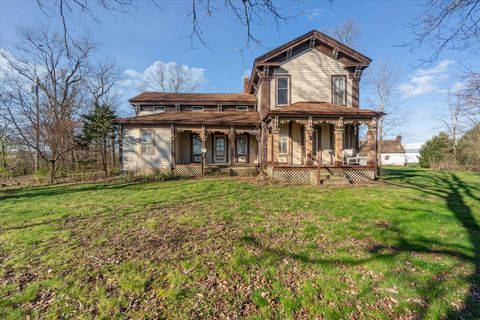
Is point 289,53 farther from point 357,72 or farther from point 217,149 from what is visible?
point 217,149

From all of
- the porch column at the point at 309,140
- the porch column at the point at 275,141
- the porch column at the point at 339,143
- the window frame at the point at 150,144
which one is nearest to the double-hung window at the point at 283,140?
the porch column at the point at 275,141

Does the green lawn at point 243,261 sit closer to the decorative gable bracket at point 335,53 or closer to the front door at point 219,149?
the front door at point 219,149

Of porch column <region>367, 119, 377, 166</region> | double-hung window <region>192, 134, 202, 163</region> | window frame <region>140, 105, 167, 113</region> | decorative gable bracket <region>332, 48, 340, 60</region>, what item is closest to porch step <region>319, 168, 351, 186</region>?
porch column <region>367, 119, 377, 166</region>

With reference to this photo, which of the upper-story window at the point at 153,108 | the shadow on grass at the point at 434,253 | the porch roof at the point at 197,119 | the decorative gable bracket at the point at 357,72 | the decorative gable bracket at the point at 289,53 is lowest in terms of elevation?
the shadow on grass at the point at 434,253

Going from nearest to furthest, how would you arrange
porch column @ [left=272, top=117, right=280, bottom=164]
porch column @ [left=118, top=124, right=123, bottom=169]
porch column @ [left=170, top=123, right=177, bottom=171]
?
porch column @ [left=272, top=117, right=280, bottom=164], porch column @ [left=170, top=123, right=177, bottom=171], porch column @ [left=118, top=124, right=123, bottom=169]

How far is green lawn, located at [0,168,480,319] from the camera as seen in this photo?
320 cm

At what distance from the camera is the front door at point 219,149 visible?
706 inches

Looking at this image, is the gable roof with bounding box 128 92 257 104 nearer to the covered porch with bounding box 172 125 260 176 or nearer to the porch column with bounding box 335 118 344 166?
the covered porch with bounding box 172 125 260 176

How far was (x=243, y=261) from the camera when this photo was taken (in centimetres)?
422

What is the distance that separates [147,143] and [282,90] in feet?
32.9

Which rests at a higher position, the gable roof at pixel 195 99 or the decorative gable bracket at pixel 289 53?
the decorative gable bracket at pixel 289 53

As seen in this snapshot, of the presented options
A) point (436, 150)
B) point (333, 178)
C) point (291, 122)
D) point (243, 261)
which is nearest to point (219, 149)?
point (291, 122)

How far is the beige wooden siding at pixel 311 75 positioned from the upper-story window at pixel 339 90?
0.21 meters

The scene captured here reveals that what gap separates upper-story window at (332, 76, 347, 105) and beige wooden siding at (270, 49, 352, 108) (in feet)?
0.70
